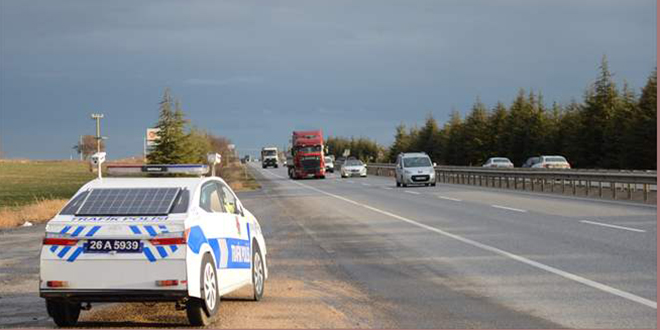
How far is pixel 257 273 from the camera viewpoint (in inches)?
409

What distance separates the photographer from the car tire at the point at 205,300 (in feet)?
28.0

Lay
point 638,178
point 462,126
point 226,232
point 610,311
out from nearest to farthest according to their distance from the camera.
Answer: point 610,311
point 226,232
point 638,178
point 462,126

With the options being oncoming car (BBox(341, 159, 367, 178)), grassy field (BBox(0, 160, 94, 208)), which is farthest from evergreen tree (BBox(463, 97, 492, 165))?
grassy field (BBox(0, 160, 94, 208))

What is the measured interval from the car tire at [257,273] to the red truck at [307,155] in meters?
59.1

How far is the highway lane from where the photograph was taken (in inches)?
374

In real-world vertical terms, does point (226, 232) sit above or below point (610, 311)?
above

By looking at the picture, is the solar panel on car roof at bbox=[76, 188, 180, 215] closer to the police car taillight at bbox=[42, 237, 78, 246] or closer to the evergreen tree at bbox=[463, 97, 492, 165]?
the police car taillight at bbox=[42, 237, 78, 246]

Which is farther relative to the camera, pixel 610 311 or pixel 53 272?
pixel 610 311

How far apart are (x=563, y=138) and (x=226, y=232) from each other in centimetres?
6737

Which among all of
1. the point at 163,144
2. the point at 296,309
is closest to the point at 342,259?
the point at 296,309

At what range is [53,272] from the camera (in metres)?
8.38

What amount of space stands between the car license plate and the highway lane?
272 cm

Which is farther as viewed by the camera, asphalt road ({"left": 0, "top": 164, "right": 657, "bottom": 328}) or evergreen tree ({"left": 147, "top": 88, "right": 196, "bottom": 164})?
evergreen tree ({"left": 147, "top": 88, "right": 196, "bottom": 164})

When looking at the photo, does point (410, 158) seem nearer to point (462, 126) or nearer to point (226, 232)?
point (226, 232)
